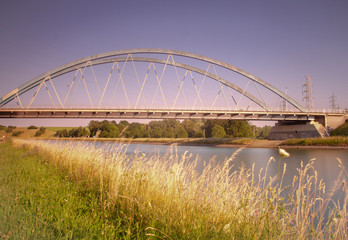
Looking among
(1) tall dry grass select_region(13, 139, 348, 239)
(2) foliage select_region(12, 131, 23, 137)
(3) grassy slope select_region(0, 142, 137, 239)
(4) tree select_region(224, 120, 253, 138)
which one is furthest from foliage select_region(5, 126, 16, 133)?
(4) tree select_region(224, 120, 253, 138)

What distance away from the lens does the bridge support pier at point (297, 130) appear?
4738 cm

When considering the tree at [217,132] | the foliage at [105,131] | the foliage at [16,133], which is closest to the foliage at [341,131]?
the tree at [217,132]

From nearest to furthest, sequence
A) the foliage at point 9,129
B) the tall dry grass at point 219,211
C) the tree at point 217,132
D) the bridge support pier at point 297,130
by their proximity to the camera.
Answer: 1. the tall dry grass at point 219,211
2. the foliage at point 9,129
3. the bridge support pier at point 297,130
4. the tree at point 217,132

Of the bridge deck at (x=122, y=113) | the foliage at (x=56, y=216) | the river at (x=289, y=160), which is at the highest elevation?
the bridge deck at (x=122, y=113)

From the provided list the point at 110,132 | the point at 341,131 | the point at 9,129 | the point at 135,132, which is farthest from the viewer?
the point at 135,132

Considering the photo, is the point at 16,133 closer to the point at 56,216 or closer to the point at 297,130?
the point at 56,216

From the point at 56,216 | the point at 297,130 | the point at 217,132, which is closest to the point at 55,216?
the point at 56,216

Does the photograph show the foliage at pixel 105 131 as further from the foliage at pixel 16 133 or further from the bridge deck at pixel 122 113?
the foliage at pixel 16 133

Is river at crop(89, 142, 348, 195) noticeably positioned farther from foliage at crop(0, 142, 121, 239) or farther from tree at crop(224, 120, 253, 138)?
tree at crop(224, 120, 253, 138)

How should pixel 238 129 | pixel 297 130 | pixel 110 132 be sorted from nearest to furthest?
1. pixel 110 132
2. pixel 297 130
3. pixel 238 129

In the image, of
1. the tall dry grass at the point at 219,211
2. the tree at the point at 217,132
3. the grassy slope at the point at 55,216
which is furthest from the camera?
the tree at the point at 217,132

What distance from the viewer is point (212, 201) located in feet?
14.2

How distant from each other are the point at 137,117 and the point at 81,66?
1587 cm

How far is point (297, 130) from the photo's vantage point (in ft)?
165
